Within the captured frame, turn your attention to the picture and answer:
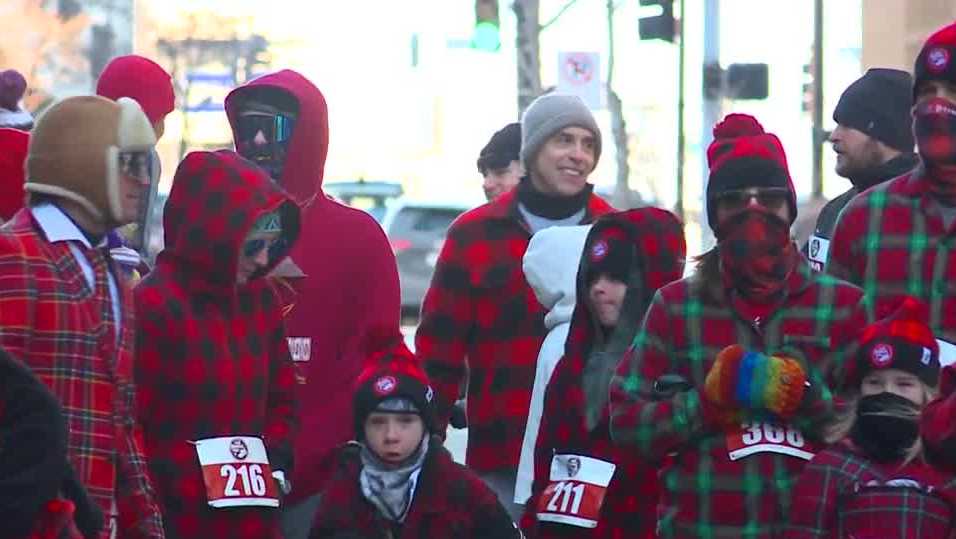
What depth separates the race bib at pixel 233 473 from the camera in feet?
22.6

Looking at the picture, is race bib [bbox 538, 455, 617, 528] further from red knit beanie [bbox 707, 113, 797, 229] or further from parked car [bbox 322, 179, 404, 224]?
parked car [bbox 322, 179, 404, 224]

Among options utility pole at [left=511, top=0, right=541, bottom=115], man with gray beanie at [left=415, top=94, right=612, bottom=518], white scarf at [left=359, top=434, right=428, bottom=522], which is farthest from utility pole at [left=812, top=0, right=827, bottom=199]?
white scarf at [left=359, top=434, right=428, bottom=522]

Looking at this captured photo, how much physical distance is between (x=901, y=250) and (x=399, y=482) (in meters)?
1.62

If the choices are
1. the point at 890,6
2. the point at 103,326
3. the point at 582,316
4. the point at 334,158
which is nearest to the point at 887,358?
the point at 582,316

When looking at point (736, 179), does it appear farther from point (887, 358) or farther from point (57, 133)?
point (57, 133)

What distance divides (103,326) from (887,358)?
1892 millimetres

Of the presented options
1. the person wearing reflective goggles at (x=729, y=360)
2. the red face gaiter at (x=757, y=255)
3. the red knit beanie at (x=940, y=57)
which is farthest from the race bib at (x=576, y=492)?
the red knit beanie at (x=940, y=57)

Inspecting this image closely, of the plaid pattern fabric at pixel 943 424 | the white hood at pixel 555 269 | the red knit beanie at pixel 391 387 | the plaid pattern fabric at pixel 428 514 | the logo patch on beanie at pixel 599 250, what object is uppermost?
the logo patch on beanie at pixel 599 250

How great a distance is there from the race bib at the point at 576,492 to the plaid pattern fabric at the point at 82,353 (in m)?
1.24

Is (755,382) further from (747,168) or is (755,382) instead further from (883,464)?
(747,168)

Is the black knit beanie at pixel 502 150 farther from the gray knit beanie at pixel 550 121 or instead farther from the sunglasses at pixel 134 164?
the sunglasses at pixel 134 164

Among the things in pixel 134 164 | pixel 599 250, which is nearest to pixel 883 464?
pixel 599 250

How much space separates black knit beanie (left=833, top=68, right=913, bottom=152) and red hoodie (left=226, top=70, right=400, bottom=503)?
167 cm

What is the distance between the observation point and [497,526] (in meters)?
7.31
